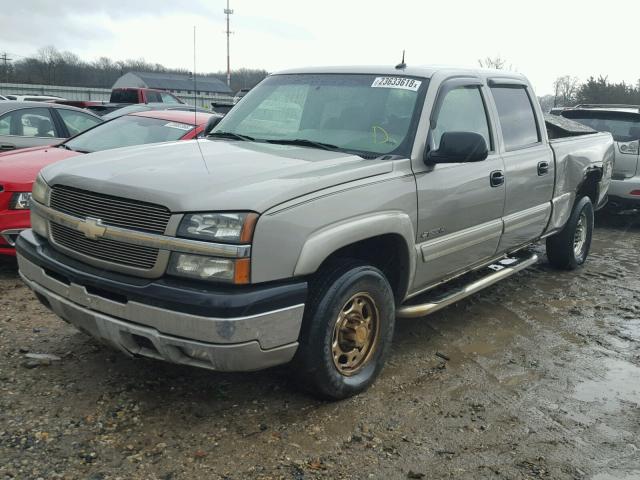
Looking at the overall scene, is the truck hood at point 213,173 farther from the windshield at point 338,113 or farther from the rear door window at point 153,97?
the rear door window at point 153,97

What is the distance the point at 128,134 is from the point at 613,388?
502 cm

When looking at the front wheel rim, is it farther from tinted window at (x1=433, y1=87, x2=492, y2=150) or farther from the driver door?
tinted window at (x1=433, y1=87, x2=492, y2=150)

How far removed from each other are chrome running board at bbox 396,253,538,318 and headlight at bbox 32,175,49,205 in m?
2.18

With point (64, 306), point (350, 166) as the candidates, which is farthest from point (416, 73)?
point (64, 306)

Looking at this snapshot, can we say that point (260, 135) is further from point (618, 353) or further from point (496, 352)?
point (618, 353)

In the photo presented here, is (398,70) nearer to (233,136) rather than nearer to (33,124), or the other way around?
(233,136)

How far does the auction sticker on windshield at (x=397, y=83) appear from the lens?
13.3 ft

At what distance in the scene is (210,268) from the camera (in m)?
A: 2.81

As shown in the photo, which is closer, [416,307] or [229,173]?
[229,173]

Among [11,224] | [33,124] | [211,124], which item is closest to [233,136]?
[211,124]

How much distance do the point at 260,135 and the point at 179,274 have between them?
1674 millimetres

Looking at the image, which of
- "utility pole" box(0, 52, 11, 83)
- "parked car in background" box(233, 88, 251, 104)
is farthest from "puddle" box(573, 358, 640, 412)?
"utility pole" box(0, 52, 11, 83)

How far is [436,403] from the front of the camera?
3.54 metres

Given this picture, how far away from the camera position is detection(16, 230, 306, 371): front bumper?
2760 millimetres
